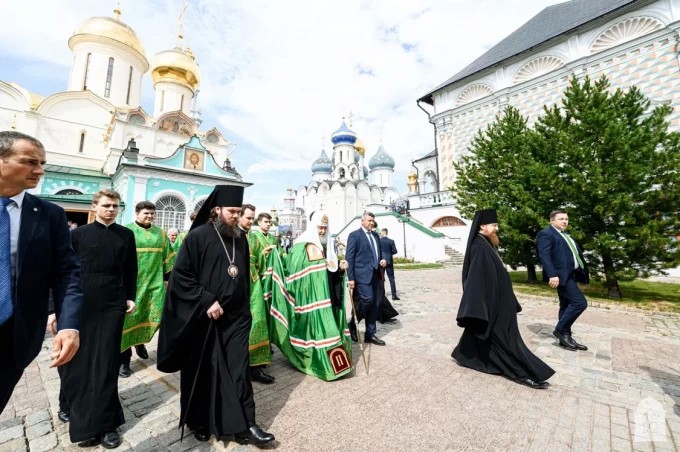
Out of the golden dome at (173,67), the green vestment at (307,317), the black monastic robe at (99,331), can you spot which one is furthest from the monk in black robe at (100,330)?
the golden dome at (173,67)

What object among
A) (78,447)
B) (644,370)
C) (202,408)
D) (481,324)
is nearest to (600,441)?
(481,324)

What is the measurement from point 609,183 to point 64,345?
9.89 m

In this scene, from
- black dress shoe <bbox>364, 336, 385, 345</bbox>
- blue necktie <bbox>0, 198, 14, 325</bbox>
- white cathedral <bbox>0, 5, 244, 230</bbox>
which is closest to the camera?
blue necktie <bbox>0, 198, 14, 325</bbox>

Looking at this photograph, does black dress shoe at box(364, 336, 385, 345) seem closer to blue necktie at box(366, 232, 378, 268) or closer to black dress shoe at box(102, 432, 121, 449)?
blue necktie at box(366, 232, 378, 268)

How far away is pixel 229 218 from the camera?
2.67m

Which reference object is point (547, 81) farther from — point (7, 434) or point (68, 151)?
point (68, 151)

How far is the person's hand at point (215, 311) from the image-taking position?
7.55 feet

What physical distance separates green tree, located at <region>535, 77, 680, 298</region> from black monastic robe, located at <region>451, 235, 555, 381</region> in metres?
5.69

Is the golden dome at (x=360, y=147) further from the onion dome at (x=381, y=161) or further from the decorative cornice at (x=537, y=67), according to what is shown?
the decorative cornice at (x=537, y=67)

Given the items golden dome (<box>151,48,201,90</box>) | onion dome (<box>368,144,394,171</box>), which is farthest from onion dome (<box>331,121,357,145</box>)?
golden dome (<box>151,48,201,90</box>)

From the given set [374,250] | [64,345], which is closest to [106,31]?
[374,250]

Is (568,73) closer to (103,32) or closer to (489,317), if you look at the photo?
(489,317)

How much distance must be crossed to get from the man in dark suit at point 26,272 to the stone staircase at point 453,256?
66.4 ft

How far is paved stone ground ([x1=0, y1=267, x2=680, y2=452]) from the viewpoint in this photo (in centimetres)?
227
